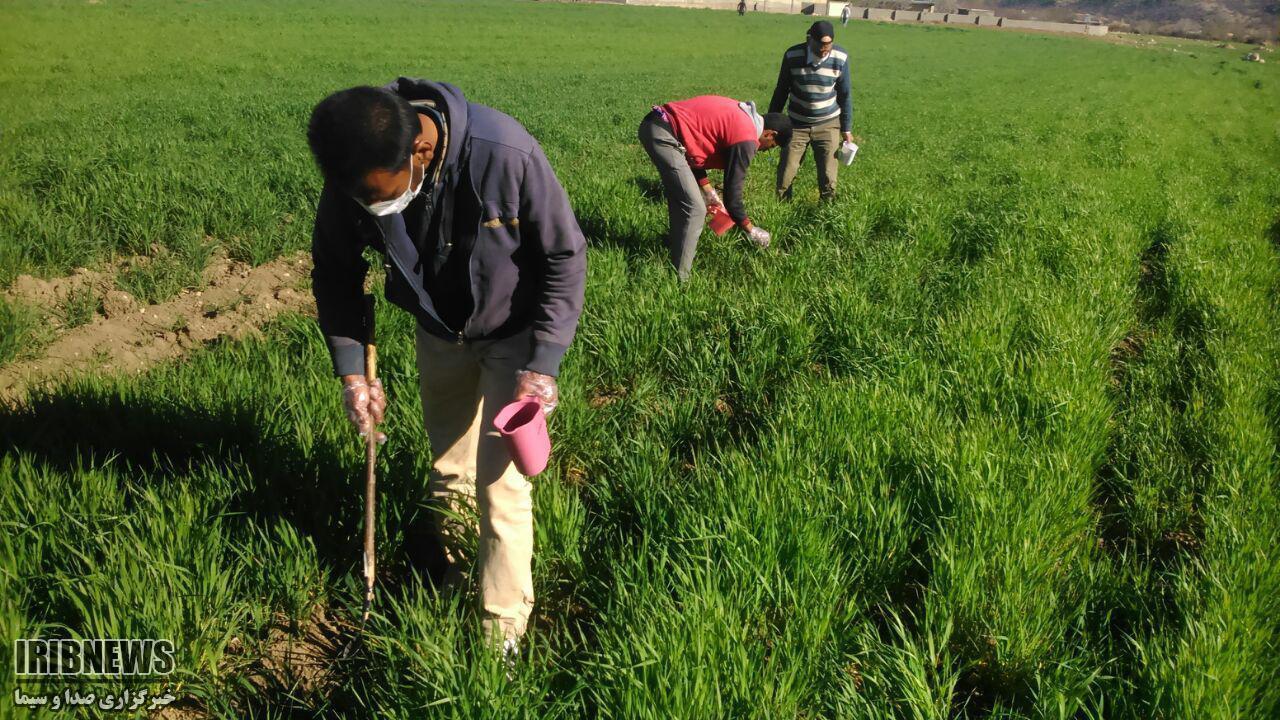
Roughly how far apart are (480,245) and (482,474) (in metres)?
0.66

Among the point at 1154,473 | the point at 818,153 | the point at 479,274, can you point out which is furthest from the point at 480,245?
the point at 818,153

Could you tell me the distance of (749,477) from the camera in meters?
2.46

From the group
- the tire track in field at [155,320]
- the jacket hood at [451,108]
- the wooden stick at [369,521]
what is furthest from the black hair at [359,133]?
the tire track in field at [155,320]

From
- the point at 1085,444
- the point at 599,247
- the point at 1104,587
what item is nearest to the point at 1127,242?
the point at 1085,444

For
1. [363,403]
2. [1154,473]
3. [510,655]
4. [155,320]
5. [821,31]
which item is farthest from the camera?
[821,31]

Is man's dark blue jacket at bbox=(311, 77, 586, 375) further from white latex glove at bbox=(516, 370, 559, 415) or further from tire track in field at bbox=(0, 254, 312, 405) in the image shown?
tire track in field at bbox=(0, 254, 312, 405)

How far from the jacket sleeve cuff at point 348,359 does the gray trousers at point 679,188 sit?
2860 mm

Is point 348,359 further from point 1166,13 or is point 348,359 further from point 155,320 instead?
point 1166,13

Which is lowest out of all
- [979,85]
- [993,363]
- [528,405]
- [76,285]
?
[76,285]

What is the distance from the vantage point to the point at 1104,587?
2211mm

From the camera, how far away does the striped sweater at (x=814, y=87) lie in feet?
21.3

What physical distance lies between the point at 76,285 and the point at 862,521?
195 inches

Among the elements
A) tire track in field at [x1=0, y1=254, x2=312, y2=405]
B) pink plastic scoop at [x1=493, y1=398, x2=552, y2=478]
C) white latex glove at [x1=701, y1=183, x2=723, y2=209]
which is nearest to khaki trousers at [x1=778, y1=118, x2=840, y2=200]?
white latex glove at [x1=701, y1=183, x2=723, y2=209]

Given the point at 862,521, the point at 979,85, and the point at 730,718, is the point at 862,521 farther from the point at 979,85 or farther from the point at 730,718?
the point at 979,85
